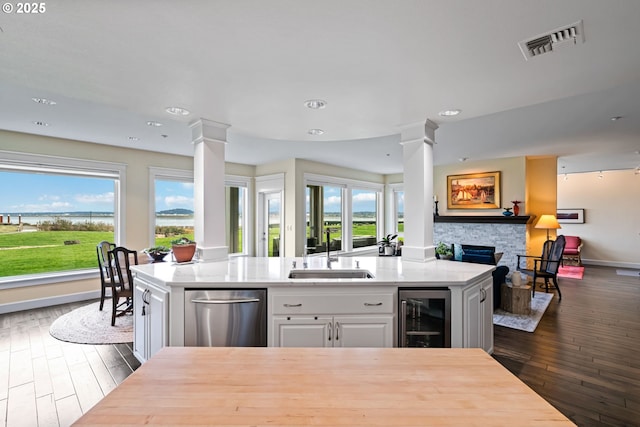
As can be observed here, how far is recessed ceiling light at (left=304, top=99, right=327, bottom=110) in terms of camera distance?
2496 millimetres

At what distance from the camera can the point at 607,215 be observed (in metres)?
8.16

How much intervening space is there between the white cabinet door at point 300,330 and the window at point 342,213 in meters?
4.10

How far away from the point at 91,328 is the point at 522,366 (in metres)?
4.65

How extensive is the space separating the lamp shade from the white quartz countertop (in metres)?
4.41

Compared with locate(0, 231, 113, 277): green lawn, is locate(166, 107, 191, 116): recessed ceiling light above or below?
above

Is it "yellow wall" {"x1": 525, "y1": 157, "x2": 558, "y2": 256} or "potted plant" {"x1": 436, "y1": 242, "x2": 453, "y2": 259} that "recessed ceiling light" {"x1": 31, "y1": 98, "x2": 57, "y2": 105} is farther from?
"yellow wall" {"x1": 525, "y1": 157, "x2": 558, "y2": 256}

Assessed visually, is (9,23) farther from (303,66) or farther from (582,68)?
(582,68)

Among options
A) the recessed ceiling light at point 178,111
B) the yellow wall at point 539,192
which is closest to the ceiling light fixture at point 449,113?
the recessed ceiling light at point 178,111

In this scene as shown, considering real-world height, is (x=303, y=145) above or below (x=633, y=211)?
above

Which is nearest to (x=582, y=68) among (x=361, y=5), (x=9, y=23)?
(x=361, y=5)

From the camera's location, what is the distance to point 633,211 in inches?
306

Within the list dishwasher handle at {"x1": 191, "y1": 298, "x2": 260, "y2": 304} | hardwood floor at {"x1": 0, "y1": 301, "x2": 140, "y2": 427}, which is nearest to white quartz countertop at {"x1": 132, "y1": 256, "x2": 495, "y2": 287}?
dishwasher handle at {"x1": 191, "y1": 298, "x2": 260, "y2": 304}

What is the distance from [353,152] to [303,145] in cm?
107

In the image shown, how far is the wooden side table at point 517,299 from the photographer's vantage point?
4094 millimetres
